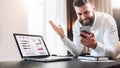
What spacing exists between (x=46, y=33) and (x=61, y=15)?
1.28 feet

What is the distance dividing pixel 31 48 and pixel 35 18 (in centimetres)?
102

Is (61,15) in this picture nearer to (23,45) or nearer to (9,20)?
(9,20)

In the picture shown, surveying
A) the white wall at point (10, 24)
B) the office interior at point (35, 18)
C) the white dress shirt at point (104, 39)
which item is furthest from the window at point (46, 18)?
the white dress shirt at point (104, 39)

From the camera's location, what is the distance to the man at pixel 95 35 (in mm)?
1507

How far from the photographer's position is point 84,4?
2.05 m

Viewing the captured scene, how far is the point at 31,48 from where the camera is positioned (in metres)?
1.35

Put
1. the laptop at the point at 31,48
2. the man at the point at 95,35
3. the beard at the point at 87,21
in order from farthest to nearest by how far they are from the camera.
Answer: the beard at the point at 87,21, the man at the point at 95,35, the laptop at the point at 31,48

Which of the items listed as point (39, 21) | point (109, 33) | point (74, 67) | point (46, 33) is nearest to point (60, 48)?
point (46, 33)

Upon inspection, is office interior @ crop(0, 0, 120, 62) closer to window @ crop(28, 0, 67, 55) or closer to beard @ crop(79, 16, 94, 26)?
window @ crop(28, 0, 67, 55)

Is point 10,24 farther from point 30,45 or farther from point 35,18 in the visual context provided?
point 30,45

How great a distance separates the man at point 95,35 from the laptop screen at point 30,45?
0.28m

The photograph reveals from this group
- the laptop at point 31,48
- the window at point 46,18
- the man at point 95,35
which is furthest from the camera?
the window at point 46,18

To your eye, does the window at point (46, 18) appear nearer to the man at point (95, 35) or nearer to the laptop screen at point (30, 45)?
the man at point (95, 35)

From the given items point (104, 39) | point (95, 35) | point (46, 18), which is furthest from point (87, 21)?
point (46, 18)
